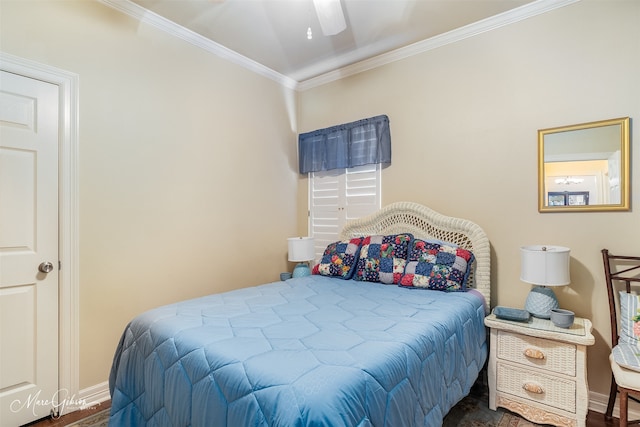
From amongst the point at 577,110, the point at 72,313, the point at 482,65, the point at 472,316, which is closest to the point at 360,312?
the point at 472,316

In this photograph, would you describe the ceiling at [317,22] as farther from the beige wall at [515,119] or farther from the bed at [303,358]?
the bed at [303,358]

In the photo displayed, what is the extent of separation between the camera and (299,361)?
1.21 metres

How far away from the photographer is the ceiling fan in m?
1.79

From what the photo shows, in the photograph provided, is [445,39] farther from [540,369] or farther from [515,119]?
[540,369]

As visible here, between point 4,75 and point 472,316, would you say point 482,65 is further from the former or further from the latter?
point 4,75

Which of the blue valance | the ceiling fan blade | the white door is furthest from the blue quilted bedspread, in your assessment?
the ceiling fan blade

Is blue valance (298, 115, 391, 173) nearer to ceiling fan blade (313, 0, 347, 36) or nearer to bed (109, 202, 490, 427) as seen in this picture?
ceiling fan blade (313, 0, 347, 36)

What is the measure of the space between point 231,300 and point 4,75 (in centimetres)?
193

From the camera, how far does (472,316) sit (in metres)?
2.10

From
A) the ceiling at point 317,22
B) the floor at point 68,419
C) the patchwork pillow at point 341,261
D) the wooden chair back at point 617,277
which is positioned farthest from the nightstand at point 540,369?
the floor at point 68,419

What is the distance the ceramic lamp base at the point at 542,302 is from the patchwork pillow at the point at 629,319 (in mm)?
326

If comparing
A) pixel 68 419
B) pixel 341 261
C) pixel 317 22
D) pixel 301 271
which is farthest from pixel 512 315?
pixel 68 419

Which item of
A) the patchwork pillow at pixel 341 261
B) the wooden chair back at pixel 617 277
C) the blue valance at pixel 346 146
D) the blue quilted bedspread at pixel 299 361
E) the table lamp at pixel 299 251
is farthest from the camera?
the table lamp at pixel 299 251

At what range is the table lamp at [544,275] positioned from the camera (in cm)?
203
